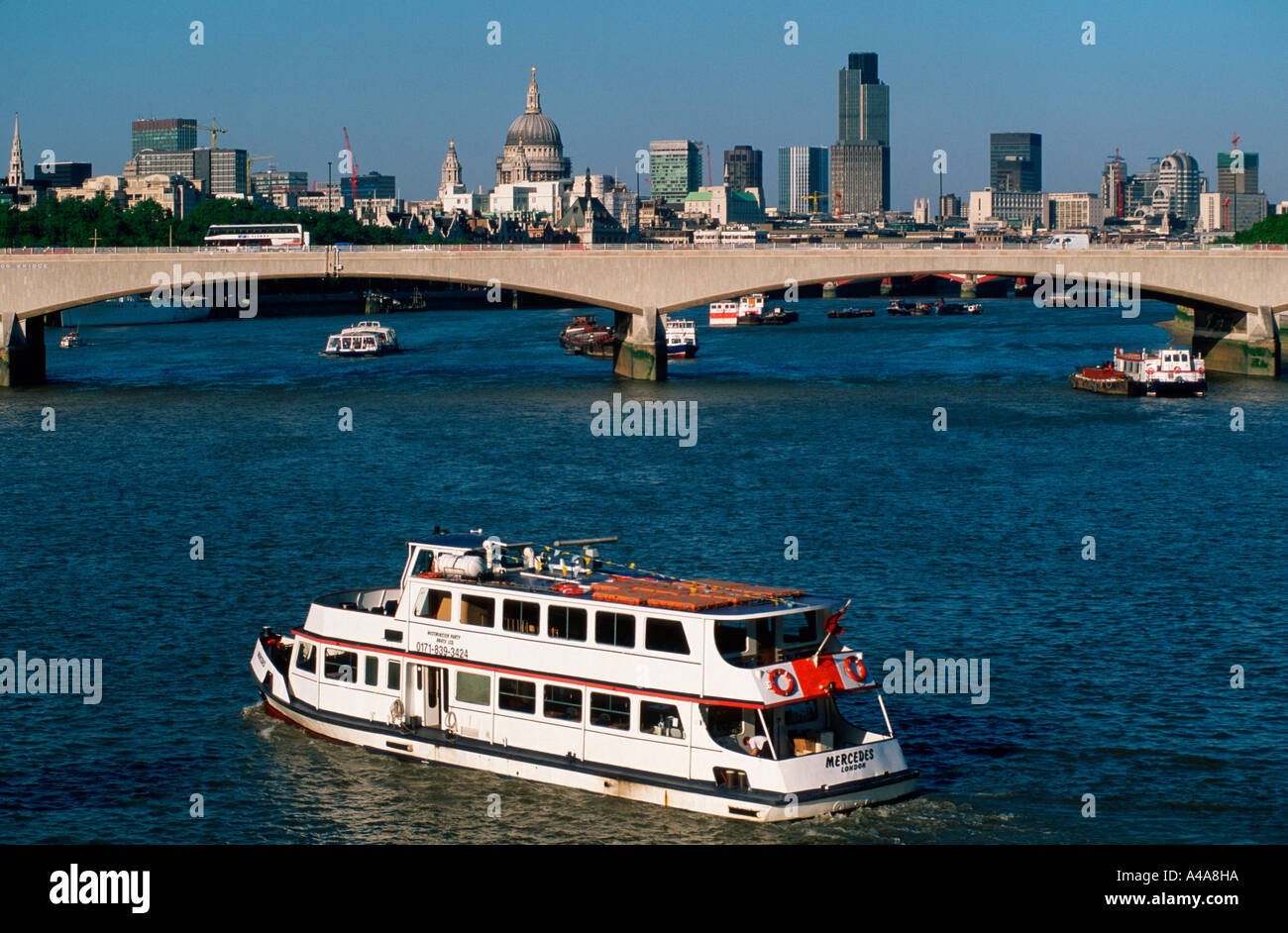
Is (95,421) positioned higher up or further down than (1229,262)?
further down

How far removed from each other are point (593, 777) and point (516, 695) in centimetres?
188

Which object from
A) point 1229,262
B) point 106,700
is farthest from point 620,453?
point 1229,262

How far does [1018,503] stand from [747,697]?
2847 centimetres

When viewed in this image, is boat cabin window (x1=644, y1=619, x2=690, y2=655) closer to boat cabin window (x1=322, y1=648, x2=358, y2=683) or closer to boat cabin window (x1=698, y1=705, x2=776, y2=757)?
boat cabin window (x1=698, y1=705, x2=776, y2=757)

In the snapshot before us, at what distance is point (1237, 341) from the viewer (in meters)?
94.2

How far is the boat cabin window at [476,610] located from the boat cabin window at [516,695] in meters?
1.01

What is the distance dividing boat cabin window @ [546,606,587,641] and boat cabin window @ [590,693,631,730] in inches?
37.5

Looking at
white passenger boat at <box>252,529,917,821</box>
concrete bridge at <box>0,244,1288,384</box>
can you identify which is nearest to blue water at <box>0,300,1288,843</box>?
white passenger boat at <box>252,529,917,821</box>

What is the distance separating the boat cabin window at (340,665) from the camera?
1156 inches

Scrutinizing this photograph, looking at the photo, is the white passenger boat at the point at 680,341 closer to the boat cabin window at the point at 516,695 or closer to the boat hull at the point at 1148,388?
the boat hull at the point at 1148,388

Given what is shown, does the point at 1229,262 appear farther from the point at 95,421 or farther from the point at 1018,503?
the point at 95,421

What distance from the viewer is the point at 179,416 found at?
74.6 metres

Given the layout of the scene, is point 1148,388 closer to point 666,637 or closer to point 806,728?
point 806,728
